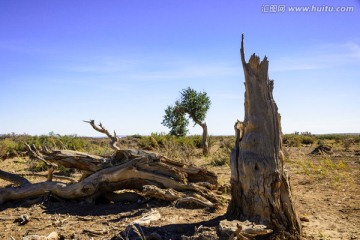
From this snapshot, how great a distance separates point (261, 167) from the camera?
5.34 m

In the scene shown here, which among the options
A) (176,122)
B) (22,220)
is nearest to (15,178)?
(22,220)

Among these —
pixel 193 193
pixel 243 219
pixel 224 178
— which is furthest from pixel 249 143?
pixel 224 178

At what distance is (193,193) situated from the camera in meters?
7.60

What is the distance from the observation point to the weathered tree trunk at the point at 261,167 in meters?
5.30

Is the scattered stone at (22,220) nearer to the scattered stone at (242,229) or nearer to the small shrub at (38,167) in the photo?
the scattered stone at (242,229)

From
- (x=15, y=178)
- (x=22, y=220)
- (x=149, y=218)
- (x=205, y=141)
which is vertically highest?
(x=205, y=141)

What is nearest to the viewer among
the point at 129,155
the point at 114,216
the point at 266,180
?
the point at 266,180

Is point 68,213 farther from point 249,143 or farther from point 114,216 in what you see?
point 249,143

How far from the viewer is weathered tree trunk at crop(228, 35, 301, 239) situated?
530 centimetres

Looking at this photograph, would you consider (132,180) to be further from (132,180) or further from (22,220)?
(22,220)

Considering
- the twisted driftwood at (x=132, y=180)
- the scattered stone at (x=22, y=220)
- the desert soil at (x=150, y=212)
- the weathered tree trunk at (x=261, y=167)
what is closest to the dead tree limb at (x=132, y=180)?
the twisted driftwood at (x=132, y=180)

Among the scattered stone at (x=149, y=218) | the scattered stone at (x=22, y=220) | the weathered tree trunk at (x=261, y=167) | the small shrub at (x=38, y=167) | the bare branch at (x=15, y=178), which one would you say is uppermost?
the weathered tree trunk at (x=261, y=167)

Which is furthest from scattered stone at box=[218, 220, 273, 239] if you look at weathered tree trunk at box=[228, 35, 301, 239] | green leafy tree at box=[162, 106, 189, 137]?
green leafy tree at box=[162, 106, 189, 137]

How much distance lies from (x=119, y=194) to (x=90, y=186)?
0.69 meters
